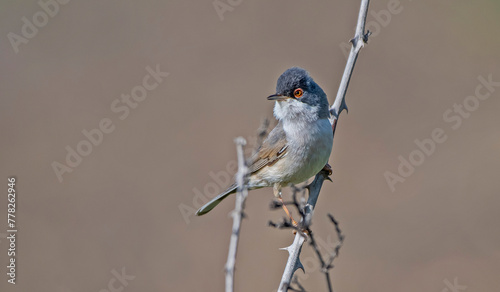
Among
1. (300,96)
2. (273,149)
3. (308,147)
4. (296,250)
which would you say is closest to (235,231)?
(296,250)

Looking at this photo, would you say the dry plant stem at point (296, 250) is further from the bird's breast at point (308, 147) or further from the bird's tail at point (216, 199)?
the bird's tail at point (216, 199)

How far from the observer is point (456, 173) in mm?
8547

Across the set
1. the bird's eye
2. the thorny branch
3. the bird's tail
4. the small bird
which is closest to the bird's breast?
the small bird

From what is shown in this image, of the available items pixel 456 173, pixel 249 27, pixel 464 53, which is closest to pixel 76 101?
pixel 249 27

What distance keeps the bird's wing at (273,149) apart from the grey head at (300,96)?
0.84ft

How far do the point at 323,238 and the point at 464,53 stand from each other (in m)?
5.76

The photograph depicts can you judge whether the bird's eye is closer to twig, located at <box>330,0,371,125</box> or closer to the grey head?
the grey head

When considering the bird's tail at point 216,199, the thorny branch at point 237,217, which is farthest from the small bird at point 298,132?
the thorny branch at point 237,217

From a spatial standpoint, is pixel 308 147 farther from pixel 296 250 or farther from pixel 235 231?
pixel 235 231

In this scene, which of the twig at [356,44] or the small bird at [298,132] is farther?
the small bird at [298,132]

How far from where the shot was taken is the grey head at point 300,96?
4.60 meters

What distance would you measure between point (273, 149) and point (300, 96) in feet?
2.01

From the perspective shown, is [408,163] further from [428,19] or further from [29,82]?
[29,82]

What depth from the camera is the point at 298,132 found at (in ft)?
15.6
